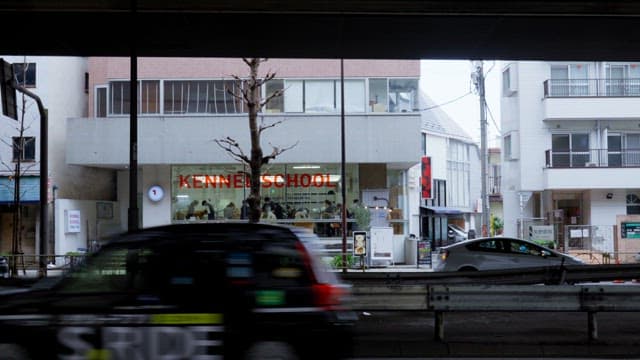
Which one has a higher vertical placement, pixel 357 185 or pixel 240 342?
pixel 357 185

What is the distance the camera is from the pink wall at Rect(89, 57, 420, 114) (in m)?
32.2

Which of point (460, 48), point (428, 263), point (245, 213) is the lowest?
point (428, 263)

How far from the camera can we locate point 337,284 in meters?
7.61

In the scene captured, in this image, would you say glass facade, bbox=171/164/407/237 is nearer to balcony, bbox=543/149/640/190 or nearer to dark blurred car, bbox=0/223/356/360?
balcony, bbox=543/149/640/190

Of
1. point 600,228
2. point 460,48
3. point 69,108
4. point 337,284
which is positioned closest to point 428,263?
point 600,228

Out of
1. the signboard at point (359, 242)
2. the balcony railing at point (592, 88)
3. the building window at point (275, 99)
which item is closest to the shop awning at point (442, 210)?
the balcony railing at point (592, 88)

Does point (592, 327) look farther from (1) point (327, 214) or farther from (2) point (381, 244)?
(1) point (327, 214)

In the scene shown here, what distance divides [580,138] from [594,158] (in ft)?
3.95

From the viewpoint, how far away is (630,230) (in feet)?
104

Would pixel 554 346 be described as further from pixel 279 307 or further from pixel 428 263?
pixel 428 263

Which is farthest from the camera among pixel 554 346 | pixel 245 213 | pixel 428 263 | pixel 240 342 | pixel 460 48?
pixel 245 213

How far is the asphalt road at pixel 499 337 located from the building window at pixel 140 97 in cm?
2072

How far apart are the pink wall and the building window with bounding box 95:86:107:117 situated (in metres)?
0.61

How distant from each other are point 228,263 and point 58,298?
1708 mm
